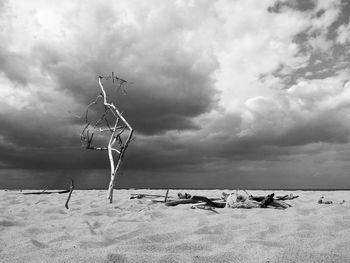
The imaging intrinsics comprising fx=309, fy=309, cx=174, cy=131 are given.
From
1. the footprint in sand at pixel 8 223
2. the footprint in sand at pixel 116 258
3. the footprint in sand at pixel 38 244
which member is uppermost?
the footprint in sand at pixel 8 223

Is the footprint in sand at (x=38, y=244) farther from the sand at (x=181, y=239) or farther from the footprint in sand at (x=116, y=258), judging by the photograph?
the footprint in sand at (x=116, y=258)

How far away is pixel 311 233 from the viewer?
14.9ft

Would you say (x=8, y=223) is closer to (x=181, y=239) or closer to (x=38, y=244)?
(x=38, y=244)

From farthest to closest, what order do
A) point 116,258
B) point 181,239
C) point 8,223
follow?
point 8,223 → point 181,239 → point 116,258

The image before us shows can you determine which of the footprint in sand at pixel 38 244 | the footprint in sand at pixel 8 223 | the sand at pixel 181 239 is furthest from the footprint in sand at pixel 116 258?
the footprint in sand at pixel 8 223

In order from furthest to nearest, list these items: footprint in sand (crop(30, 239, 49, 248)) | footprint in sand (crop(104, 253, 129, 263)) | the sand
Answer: footprint in sand (crop(30, 239, 49, 248)), the sand, footprint in sand (crop(104, 253, 129, 263))

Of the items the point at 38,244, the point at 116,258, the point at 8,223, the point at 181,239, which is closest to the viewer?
the point at 116,258

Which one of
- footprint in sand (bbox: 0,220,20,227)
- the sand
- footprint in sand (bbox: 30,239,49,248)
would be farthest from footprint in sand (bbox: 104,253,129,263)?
footprint in sand (bbox: 0,220,20,227)

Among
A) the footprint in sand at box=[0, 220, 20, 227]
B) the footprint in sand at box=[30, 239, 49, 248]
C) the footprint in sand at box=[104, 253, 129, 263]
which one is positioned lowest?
the footprint in sand at box=[104, 253, 129, 263]

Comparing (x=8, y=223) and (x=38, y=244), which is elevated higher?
(x=8, y=223)

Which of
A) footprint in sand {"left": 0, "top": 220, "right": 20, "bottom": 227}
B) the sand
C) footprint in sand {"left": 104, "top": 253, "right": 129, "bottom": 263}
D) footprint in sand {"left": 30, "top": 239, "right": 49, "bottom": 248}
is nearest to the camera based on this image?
footprint in sand {"left": 104, "top": 253, "right": 129, "bottom": 263}

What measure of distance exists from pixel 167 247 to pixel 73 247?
4.00 ft

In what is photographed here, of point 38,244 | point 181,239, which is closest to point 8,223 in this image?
point 38,244

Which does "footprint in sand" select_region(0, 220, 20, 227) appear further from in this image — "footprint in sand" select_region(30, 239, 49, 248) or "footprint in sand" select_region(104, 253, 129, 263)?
"footprint in sand" select_region(104, 253, 129, 263)
